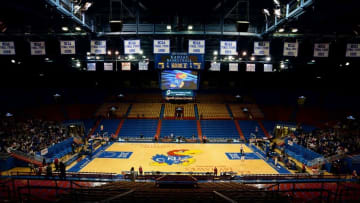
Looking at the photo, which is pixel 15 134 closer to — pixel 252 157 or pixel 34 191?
pixel 34 191

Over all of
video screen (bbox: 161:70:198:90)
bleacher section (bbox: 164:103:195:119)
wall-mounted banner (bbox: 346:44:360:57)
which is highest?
wall-mounted banner (bbox: 346:44:360:57)

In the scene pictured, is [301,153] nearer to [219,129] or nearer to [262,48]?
[262,48]

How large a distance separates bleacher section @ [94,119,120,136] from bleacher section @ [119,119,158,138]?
123 centimetres

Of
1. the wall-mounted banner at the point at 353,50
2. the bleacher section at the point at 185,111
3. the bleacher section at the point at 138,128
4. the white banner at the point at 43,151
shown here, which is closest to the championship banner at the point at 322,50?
the wall-mounted banner at the point at 353,50

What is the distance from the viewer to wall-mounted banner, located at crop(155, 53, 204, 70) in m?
19.5

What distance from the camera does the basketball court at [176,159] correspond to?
17672 mm

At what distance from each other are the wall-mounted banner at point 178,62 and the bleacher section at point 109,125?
15.7m

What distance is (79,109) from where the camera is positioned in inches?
1438

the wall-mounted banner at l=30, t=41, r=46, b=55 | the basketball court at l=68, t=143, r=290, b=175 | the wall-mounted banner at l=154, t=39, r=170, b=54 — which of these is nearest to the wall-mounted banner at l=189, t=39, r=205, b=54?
the wall-mounted banner at l=154, t=39, r=170, b=54

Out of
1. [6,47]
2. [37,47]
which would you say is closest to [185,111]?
[37,47]

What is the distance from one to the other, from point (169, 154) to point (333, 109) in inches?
1105

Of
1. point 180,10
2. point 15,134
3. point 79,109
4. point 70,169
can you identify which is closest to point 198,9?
point 180,10

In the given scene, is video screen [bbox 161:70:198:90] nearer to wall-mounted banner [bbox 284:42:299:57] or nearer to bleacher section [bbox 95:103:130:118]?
wall-mounted banner [bbox 284:42:299:57]

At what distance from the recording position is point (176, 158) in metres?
20.6
